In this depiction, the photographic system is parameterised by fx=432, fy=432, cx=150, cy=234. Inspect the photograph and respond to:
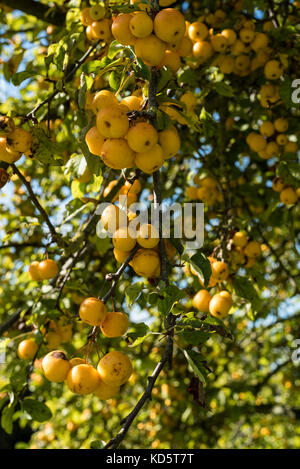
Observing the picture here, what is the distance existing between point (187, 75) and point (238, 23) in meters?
0.85

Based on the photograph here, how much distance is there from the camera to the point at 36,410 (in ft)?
7.09

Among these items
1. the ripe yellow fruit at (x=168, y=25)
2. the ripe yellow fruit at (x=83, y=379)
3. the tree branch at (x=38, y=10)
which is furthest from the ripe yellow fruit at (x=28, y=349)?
the tree branch at (x=38, y=10)

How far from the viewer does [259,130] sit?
2.95m

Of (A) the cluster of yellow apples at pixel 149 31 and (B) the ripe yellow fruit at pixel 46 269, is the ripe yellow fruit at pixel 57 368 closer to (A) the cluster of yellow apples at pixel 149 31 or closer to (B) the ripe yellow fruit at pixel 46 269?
(B) the ripe yellow fruit at pixel 46 269

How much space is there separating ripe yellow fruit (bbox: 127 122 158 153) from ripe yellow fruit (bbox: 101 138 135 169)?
0.03 meters

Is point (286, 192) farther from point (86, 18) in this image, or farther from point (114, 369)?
point (114, 369)

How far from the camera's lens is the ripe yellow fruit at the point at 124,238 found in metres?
1.53

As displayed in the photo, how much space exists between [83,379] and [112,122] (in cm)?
89

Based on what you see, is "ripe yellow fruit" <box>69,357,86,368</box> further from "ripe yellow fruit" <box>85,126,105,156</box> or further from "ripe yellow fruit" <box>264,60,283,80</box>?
"ripe yellow fruit" <box>264,60,283,80</box>

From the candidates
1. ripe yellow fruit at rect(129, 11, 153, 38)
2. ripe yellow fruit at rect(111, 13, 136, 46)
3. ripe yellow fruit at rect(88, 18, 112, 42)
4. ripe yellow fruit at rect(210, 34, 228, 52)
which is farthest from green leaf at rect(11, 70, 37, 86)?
ripe yellow fruit at rect(210, 34, 228, 52)

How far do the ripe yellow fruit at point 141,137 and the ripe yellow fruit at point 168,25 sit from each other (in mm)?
343

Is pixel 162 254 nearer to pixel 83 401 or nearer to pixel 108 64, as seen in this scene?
pixel 108 64

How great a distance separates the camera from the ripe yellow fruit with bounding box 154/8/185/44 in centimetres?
143

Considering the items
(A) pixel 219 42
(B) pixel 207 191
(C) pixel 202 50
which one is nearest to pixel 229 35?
(A) pixel 219 42
